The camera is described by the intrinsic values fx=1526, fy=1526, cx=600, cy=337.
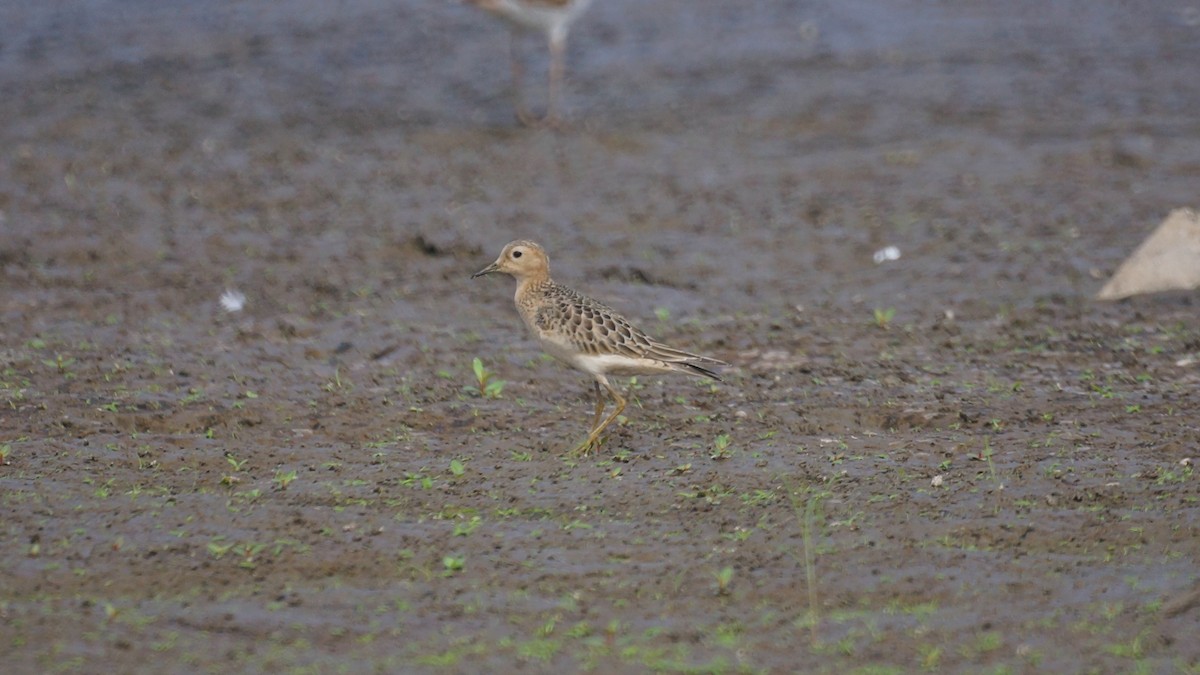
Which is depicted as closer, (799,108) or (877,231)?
(877,231)

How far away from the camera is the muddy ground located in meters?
5.55

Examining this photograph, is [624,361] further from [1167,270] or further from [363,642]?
[1167,270]

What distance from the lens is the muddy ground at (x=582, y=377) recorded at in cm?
555

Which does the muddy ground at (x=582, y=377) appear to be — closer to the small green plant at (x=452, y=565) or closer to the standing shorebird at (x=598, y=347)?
the small green plant at (x=452, y=565)

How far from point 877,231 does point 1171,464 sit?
4.75 meters

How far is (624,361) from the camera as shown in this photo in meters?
7.36

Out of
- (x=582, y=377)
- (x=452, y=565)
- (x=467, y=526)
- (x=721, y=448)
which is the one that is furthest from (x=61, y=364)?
(x=721, y=448)

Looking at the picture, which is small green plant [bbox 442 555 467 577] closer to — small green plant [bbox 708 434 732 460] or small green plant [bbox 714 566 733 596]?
small green plant [bbox 714 566 733 596]

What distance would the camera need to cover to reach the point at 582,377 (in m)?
8.57

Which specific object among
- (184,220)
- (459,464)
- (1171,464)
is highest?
(1171,464)

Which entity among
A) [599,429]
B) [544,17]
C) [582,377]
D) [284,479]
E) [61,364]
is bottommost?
[61,364]

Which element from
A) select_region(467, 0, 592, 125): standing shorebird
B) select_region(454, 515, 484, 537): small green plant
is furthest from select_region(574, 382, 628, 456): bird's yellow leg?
select_region(467, 0, 592, 125): standing shorebird

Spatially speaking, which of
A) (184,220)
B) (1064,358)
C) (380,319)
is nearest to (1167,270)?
(1064,358)

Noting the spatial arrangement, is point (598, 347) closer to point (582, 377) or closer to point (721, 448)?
point (721, 448)
